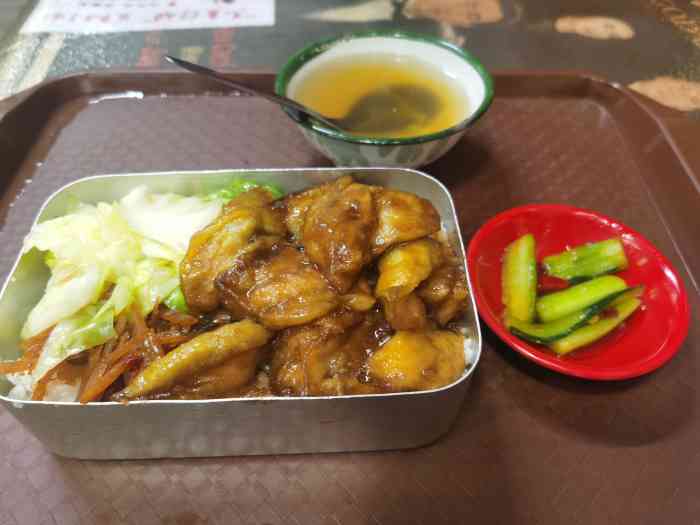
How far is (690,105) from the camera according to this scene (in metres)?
2.83

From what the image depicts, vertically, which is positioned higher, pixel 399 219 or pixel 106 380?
pixel 399 219

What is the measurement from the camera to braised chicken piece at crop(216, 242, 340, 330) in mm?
1298

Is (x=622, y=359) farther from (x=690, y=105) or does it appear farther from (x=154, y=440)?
(x=690, y=105)

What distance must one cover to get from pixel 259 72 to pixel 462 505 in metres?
2.12

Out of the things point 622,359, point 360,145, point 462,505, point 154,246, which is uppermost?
point 360,145

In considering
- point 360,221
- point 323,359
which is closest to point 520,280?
point 360,221

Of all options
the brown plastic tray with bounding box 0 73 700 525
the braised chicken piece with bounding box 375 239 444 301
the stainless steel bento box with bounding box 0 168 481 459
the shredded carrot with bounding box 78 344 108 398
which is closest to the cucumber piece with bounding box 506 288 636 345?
the brown plastic tray with bounding box 0 73 700 525

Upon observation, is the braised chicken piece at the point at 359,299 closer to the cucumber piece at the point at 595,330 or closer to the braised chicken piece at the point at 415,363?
the braised chicken piece at the point at 415,363

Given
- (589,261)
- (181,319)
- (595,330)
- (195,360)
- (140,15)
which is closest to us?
(195,360)

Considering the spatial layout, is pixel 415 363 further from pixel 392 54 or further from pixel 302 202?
pixel 392 54

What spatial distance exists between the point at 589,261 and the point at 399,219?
76 cm

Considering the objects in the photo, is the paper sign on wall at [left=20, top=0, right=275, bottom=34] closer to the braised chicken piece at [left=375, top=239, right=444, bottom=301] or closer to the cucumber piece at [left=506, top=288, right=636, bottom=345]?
the braised chicken piece at [left=375, top=239, right=444, bottom=301]

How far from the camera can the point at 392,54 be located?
238cm

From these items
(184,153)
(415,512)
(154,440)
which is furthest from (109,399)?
(184,153)
